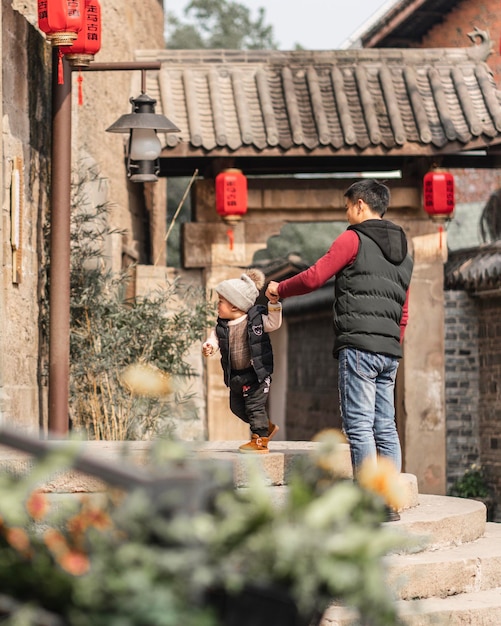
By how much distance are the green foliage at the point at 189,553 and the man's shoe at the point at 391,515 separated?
8.64 ft

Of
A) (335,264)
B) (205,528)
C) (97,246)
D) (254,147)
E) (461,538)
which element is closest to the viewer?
(205,528)

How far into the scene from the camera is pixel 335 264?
5.18 m

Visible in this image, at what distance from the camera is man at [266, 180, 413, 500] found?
5.18 m

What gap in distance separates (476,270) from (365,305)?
7017 mm

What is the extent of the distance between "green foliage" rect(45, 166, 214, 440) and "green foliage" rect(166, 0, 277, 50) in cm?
2503

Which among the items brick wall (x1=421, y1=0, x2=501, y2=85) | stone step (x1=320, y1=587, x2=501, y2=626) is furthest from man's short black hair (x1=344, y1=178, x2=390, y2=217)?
brick wall (x1=421, y1=0, x2=501, y2=85)

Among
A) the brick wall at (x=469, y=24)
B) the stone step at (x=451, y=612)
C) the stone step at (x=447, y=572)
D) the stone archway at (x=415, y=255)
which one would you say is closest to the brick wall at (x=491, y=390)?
the stone archway at (x=415, y=255)

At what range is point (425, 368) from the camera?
36.1 feet

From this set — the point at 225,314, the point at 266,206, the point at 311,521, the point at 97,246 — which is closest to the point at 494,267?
the point at 266,206

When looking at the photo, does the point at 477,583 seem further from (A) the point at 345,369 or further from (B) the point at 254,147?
(B) the point at 254,147

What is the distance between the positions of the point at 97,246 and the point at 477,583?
4.89 meters

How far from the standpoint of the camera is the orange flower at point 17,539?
2.57 metres

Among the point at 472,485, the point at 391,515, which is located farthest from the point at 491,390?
the point at 391,515

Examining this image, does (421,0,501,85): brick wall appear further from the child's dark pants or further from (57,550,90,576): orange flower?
(57,550,90,576): orange flower
